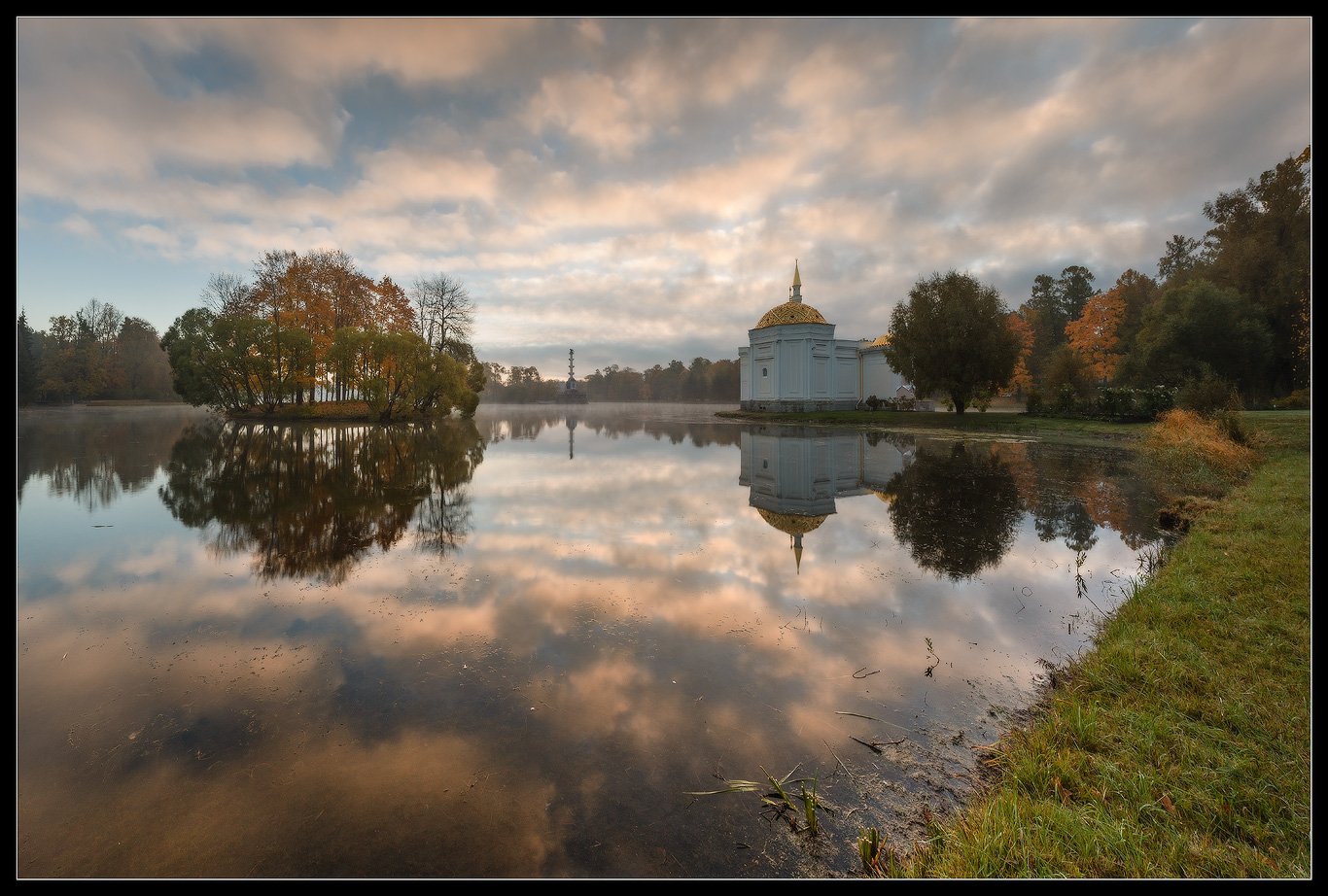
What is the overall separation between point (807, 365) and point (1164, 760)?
51003 mm

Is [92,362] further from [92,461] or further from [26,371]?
[92,461]

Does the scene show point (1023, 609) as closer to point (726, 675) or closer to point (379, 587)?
point (726, 675)

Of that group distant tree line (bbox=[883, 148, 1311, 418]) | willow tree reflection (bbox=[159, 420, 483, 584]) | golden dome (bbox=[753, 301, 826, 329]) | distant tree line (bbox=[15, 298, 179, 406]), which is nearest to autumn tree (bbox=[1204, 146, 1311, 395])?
distant tree line (bbox=[883, 148, 1311, 418])

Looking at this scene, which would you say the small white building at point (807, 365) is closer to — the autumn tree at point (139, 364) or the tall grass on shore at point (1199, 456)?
the tall grass on shore at point (1199, 456)

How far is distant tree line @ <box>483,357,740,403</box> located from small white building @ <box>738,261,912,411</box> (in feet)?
207

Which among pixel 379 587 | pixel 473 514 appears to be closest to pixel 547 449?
pixel 473 514

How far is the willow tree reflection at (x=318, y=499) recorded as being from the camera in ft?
28.4

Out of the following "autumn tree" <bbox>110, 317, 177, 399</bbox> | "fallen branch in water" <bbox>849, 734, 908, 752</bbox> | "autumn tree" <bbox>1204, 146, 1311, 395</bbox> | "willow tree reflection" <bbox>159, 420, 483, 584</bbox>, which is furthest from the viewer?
"autumn tree" <bbox>110, 317, 177, 399</bbox>

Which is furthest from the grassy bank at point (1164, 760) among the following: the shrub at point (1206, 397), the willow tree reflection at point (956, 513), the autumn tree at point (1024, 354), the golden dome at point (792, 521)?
the autumn tree at point (1024, 354)

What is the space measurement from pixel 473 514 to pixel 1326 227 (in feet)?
38.4

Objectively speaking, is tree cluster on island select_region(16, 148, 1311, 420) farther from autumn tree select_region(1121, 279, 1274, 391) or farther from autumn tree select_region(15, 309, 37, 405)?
autumn tree select_region(15, 309, 37, 405)

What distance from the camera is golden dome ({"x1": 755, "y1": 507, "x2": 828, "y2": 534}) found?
10.3 meters

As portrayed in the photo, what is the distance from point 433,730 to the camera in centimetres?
388

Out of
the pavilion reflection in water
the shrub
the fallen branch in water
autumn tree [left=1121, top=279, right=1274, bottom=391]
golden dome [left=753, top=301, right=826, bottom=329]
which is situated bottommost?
the fallen branch in water
